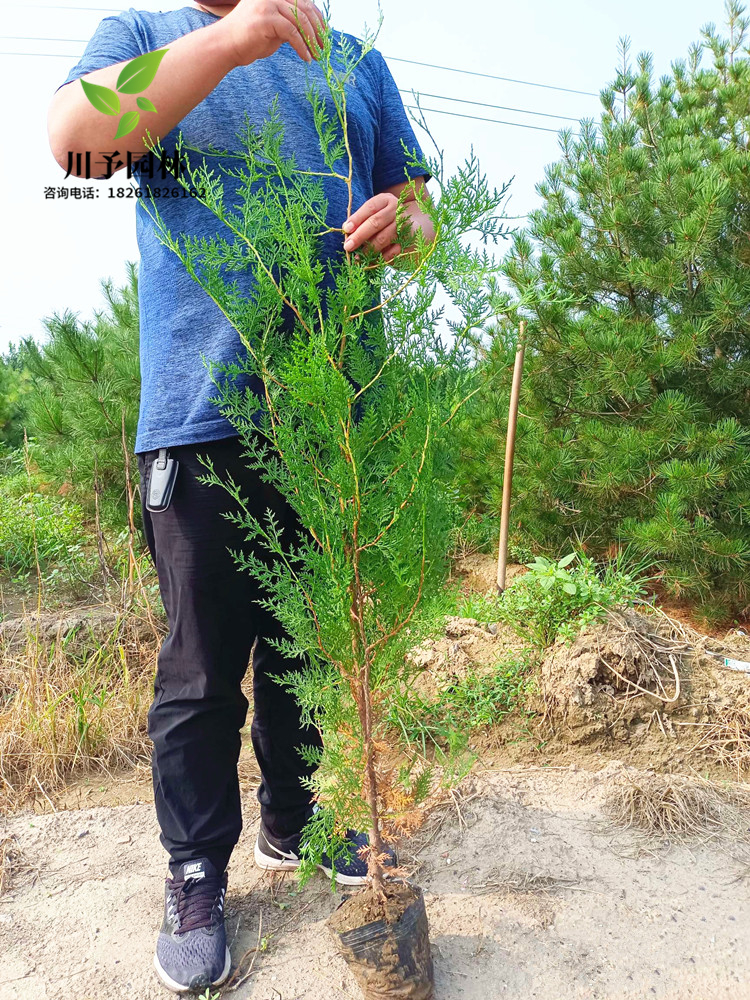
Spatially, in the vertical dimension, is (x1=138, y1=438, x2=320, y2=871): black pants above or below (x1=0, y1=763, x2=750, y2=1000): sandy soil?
above

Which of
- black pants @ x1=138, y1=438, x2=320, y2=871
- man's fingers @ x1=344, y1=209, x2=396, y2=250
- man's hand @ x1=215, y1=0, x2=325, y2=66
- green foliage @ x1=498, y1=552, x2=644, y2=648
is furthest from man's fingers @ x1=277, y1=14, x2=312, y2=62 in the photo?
green foliage @ x1=498, y1=552, x2=644, y2=648

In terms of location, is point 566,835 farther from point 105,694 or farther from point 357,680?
point 105,694

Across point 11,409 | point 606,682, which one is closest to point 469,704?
point 606,682

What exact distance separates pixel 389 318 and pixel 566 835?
1.93 metres

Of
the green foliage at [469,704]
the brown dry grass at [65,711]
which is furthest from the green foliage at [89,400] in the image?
the green foliage at [469,704]

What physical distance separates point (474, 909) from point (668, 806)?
0.88 metres

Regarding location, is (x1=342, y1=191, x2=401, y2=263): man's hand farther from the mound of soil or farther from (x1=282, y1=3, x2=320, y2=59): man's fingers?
the mound of soil

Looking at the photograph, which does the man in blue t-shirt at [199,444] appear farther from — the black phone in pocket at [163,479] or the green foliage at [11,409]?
the green foliage at [11,409]

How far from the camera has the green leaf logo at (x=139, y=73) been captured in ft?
5.18

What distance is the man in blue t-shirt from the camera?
182cm

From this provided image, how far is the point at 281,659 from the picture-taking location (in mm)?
2195

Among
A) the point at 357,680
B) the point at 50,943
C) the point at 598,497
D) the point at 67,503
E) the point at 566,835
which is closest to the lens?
the point at 357,680

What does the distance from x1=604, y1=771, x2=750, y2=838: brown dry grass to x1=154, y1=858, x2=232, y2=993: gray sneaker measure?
56.9 inches

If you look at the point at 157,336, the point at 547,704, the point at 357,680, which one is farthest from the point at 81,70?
the point at 547,704
